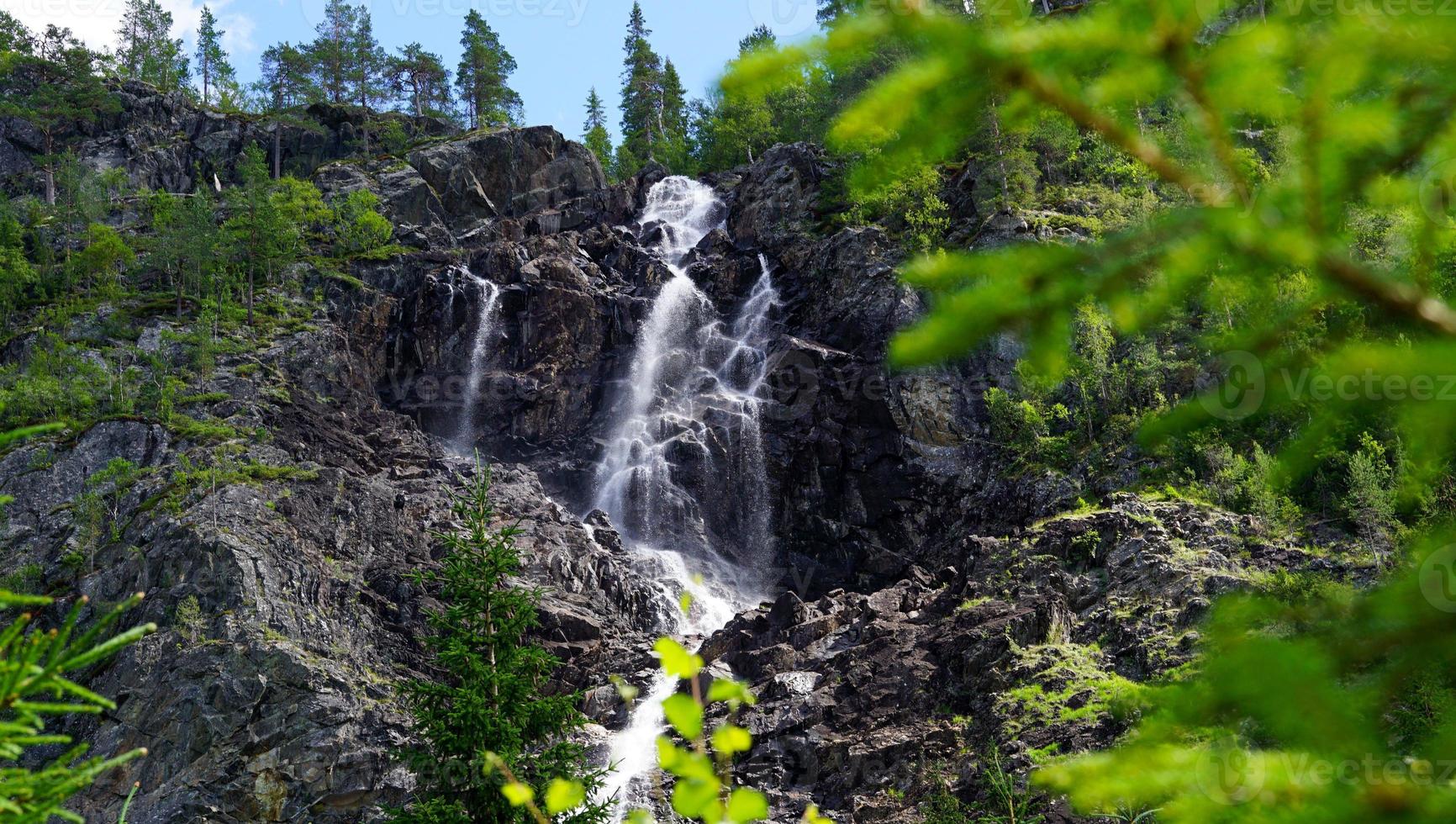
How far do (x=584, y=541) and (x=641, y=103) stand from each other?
165 ft

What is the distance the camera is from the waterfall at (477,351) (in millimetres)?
42219

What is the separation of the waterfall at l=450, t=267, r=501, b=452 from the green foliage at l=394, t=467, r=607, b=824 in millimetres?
27606

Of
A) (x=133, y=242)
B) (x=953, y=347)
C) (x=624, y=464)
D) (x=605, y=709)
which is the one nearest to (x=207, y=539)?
(x=605, y=709)

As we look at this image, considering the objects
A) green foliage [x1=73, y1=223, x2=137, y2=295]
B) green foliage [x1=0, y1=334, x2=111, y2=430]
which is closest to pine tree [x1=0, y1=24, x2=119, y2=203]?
green foliage [x1=73, y1=223, x2=137, y2=295]

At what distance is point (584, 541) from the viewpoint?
33219 millimetres

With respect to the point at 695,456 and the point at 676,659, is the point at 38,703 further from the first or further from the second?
the point at 695,456

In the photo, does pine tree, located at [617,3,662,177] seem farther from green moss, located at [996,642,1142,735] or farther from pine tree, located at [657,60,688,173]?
green moss, located at [996,642,1142,735]

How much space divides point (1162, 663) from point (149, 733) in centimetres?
2454

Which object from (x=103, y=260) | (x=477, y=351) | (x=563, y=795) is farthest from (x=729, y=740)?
(x=103, y=260)

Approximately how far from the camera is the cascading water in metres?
35.7

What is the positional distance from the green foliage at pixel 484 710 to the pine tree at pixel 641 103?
58.6 meters

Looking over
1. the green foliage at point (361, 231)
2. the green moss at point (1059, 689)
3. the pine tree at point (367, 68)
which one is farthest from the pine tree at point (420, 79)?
the green moss at point (1059, 689)

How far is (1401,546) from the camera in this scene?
20312mm

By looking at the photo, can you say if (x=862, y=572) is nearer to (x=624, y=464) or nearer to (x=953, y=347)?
(x=624, y=464)
